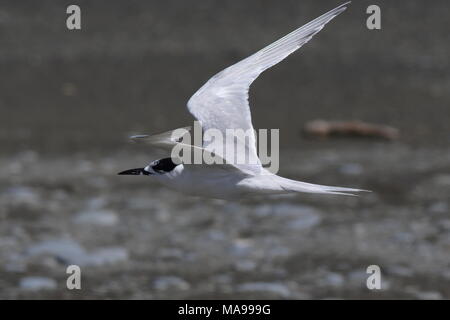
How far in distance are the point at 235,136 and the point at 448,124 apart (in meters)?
4.12

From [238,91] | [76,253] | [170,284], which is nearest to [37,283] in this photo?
[76,253]

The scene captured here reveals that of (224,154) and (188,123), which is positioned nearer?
(224,154)

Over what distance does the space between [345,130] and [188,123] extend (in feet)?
3.56

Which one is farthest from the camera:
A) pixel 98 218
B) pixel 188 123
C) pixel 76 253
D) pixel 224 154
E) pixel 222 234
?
pixel 188 123

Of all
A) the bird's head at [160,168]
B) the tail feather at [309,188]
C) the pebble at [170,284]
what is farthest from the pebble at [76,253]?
the tail feather at [309,188]

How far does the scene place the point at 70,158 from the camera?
6895 mm

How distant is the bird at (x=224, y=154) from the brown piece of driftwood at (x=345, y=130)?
11.0ft

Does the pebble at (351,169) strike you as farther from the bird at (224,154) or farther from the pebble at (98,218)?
the bird at (224,154)

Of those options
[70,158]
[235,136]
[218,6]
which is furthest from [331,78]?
[235,136]

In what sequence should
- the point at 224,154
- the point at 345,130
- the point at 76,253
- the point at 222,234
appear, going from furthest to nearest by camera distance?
the point at 345,130
the point at 222,234
the point at 76,253
the point at 224,154

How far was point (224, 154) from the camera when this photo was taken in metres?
3.43

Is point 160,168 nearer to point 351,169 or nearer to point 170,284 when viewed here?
point 170,284

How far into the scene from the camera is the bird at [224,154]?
323 centimetres
